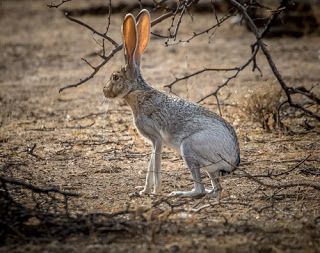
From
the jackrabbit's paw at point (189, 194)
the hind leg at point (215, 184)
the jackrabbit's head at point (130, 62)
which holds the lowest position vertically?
the jackrabbit's paw at point (189, 194)

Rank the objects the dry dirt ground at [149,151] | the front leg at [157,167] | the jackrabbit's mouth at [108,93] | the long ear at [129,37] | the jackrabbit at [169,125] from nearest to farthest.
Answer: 1. the dry dirt ground at [149,151]
2. the jackrabbit at [169,125]
3. the front leg at [157,167]
4. the long ear at [129,37]
5. the jackrabbit's mouth at [108,93]

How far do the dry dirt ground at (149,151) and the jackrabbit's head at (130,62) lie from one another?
2.74 feet

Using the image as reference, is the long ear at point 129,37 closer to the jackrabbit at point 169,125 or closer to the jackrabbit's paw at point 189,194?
the jackrabbit at point 169,125

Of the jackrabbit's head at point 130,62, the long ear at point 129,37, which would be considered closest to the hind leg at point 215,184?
the jackrabbit's head at point 130,62

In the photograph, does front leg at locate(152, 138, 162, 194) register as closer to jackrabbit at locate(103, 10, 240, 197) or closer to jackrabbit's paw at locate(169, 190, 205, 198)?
jackrabbit at locate(103, 10, 240, 197)

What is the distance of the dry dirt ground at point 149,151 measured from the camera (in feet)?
14.0

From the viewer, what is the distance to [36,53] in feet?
44.1

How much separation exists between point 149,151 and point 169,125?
145 cm

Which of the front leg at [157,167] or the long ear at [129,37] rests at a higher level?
the long ear at [129,37]

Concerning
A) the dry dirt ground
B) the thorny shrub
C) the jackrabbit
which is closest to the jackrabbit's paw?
the jackrabbit

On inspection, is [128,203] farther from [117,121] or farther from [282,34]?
[282,34]

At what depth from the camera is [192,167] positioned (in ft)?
17.3

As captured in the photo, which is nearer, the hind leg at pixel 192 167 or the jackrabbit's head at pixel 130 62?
the hind leg at pixel 192 167

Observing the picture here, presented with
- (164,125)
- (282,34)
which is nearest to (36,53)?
(282,34)
